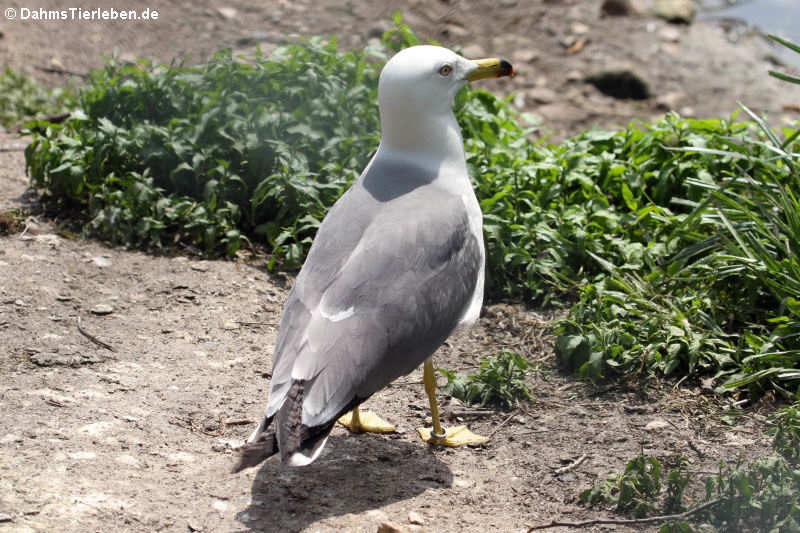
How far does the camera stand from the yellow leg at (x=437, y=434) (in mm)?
3800

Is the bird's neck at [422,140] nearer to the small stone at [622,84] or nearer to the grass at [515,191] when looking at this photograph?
the grass at [515,191]

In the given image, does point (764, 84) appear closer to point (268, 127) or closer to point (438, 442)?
point (268, 127)

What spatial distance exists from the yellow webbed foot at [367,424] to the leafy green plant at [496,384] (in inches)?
14.2

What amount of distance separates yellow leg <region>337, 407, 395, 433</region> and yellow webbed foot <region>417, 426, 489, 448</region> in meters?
0.15

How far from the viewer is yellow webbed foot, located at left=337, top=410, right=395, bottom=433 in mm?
3896

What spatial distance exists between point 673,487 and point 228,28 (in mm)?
6005

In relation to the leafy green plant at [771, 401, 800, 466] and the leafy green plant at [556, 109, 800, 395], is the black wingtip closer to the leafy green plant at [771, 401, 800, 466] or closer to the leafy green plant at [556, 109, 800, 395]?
the leafy green plant at [556, 109, 800, 395]

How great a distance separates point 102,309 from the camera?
459 centimetres

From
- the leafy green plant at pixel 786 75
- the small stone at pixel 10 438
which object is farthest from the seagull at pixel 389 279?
the leafy green plant at pixel 786 75

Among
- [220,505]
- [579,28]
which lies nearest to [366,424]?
[220,505]

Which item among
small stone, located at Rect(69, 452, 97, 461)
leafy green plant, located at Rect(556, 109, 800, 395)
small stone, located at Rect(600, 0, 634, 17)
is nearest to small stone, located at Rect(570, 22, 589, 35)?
small stone, located at Rect(600, 0, 634, 17)

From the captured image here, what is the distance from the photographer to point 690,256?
14.7ft

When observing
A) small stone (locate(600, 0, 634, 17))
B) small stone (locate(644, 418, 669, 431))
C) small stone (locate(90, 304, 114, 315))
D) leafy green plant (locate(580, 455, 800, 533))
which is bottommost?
small stone (locate(90, 304, 114, 315))

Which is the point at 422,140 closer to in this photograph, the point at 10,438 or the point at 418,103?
the point at 418,103
